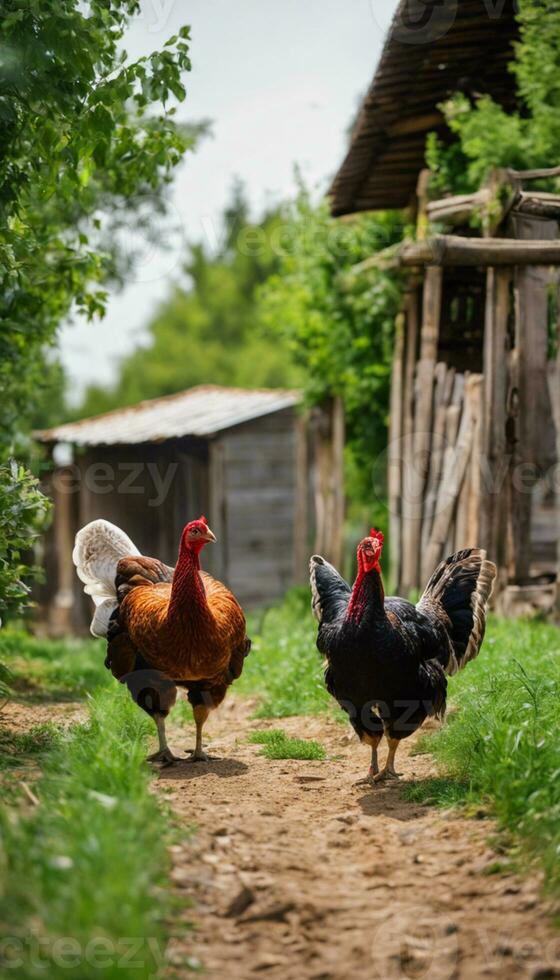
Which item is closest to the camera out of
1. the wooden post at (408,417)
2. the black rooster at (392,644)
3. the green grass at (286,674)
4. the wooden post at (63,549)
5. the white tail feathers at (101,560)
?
the black rooster at (392,644)

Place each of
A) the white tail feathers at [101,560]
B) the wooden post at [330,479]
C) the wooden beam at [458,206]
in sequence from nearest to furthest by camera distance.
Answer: the white tail feathers at [101,560] < the wooden beam at [458,206] < the wooden post at [330,479]

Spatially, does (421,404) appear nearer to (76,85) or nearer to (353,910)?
(76,85)

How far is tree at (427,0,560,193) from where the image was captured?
9.06 metres

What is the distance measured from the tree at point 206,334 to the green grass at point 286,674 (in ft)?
105

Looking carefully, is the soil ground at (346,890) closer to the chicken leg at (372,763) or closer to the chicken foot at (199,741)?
the chicken leg at (372,763)

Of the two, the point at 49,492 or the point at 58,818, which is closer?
the point at 58,818

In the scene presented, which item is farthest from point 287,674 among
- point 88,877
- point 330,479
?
point 330,479

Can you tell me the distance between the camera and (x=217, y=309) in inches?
1854

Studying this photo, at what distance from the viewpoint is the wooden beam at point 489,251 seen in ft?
29.7

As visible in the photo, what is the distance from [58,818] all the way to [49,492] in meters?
15.7

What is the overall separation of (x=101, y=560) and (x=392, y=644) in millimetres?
2700

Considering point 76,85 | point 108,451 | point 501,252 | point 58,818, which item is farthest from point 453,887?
point 108,451

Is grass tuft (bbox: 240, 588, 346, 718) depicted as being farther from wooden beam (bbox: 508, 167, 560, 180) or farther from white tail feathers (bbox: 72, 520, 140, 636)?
wooden beam (bbox: 508, 167, 560, 180)

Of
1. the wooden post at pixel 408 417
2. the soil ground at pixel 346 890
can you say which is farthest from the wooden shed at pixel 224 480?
the soil ground at pixel 346 890
